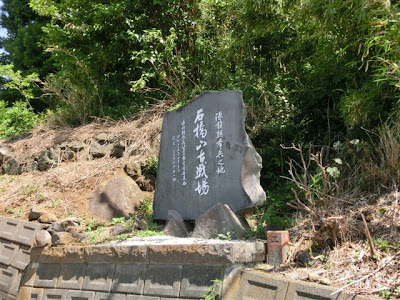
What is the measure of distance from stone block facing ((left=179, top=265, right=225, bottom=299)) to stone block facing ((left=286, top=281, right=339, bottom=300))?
0.59m

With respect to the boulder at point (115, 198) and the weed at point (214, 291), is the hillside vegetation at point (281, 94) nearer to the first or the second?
the boulder at point (115, 198)

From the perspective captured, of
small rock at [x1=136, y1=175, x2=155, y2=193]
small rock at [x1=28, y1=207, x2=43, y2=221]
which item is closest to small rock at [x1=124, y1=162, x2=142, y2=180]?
small rock at [x1=136, y1=175, x2=155, y2=193]

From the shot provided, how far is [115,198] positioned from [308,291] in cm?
332

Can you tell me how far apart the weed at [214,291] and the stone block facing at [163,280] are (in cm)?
32

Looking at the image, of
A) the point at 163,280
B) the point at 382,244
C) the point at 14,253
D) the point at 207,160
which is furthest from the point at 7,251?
the point at 382,244

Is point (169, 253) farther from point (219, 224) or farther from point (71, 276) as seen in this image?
point (71, 276)

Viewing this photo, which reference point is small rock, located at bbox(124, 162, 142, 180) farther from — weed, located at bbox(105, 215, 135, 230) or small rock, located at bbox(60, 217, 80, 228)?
small rock, located at bbox(60, 217, 80, 228)

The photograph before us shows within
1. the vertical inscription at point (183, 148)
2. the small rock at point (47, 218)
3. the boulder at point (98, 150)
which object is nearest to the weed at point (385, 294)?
the vertical inscription at point (183, 148)

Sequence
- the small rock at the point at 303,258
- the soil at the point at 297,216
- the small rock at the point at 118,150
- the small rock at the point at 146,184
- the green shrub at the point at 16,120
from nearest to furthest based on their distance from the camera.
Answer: the soil at the point at 297,216 < the small rock at the point at 303,258 < the small rock at the point at 146,184 < the small rock at the point at 118,150 < the green shrub at the point at 16,120

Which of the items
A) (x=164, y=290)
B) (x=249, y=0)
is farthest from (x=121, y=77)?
(x=164, y=290)

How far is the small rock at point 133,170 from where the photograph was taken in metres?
6.23

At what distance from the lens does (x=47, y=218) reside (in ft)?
17.7

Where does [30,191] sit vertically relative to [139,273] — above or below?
above

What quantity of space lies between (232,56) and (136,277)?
4242 mm
